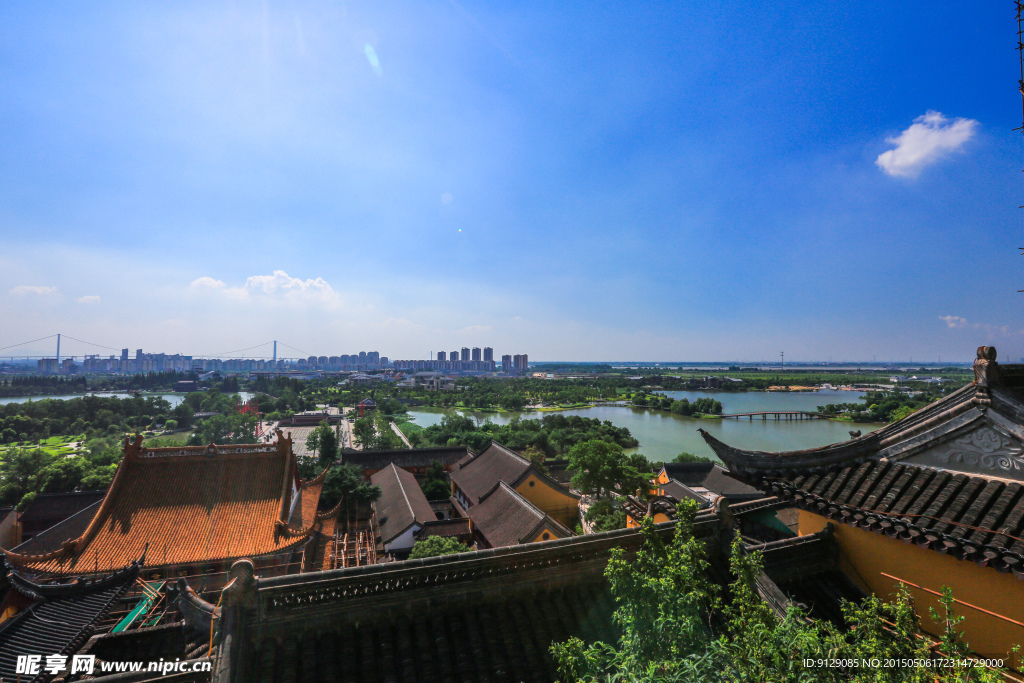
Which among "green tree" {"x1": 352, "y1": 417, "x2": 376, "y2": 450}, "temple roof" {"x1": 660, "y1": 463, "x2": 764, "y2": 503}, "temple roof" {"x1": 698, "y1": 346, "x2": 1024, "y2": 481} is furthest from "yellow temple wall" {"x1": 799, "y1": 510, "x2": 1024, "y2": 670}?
"green tree" {"x1": 352, "y1": 417, "x2": 376, "y2": 450}

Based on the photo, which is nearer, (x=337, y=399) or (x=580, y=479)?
(x=580, y=479)

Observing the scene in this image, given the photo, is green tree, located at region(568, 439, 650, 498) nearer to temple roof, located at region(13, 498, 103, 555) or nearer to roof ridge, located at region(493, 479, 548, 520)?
roof ridge, located at region(493, 479, 548, 520)

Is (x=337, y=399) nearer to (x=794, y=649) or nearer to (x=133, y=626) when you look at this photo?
(x=133, y=626)

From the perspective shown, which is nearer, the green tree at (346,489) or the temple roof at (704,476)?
the green tree at (346,489)

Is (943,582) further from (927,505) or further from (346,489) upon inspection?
→ (346,489)

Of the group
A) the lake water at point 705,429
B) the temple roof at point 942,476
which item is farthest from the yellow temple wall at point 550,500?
the temple roof at point 942,476

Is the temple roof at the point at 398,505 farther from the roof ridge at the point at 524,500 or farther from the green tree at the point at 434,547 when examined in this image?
the green tree at the point at 434,547


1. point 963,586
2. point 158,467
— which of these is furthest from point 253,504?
point 963,586
